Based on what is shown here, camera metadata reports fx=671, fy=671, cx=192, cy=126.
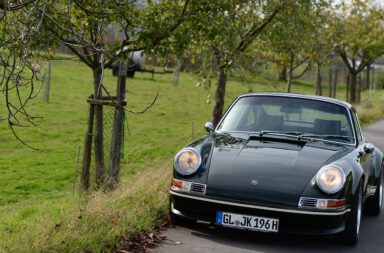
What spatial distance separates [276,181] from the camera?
6195 millimetres

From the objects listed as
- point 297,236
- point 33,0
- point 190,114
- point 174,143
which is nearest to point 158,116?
point 190,114

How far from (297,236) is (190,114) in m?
22.1

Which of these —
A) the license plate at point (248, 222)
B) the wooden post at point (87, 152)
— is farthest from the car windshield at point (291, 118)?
the wooden post at point (87, 152)

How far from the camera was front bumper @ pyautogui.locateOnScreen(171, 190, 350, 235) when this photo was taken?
602cm

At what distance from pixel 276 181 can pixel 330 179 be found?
1.61 ft

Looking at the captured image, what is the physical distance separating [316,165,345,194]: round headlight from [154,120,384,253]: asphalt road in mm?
607

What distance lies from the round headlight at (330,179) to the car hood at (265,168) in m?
0.11

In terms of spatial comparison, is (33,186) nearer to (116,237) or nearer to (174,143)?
(174,143)

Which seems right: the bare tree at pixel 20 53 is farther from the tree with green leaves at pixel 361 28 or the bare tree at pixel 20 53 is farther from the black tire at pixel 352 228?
the tree with green leaves at pixel 361 28

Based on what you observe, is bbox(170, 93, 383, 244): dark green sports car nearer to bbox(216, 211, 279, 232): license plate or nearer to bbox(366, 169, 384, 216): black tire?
bbox(216, 211, 279, 232): license plate

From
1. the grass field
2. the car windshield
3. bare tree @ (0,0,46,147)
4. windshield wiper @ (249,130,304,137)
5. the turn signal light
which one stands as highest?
bare tree @ (0,0,46,147)

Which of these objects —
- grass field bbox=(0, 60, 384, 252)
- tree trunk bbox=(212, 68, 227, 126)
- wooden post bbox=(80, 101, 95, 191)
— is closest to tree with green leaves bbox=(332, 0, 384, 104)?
grass field bbox=(0, 60, 384, 252)

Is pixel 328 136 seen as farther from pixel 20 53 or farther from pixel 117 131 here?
pixel 20 53

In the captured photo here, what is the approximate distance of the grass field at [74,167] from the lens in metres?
5.72
